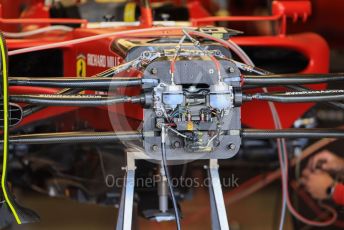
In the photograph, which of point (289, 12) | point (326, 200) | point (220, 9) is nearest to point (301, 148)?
point (326, 200)

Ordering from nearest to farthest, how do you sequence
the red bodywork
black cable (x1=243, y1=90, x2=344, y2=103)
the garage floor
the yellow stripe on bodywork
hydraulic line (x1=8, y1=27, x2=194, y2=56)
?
black cable (x1=243, y1=90, x2=344, y2=103) → hydraulic line (x1=8, y1=27, x2=194, y2=56) → the red bodywork → the yellow stripe on bodywork → the garage floor

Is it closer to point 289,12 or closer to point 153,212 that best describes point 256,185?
point 289,12

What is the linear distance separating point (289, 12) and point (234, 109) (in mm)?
872

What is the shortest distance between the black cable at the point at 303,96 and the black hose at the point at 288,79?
0.03 m

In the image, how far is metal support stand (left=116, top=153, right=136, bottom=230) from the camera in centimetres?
190

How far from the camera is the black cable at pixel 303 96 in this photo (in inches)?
72.4

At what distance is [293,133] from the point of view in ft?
6.25

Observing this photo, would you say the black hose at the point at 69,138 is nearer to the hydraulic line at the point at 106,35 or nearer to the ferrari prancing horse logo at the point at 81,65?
the hydraulic line at the point at 106,35

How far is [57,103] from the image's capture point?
70.3 inches

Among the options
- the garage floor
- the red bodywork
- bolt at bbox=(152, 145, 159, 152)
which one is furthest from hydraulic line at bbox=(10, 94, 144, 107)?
the garage floor

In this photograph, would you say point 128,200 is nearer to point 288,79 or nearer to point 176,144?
point 176,144

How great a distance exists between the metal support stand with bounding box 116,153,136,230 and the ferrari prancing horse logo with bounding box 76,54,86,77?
0.41 metres

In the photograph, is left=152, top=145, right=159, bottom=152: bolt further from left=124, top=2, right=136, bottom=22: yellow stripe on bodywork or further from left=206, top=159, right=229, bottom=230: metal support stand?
left=124, top=2, right=136, bottom=22: yellow stripe on bodywork

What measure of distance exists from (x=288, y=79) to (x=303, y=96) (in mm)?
64
